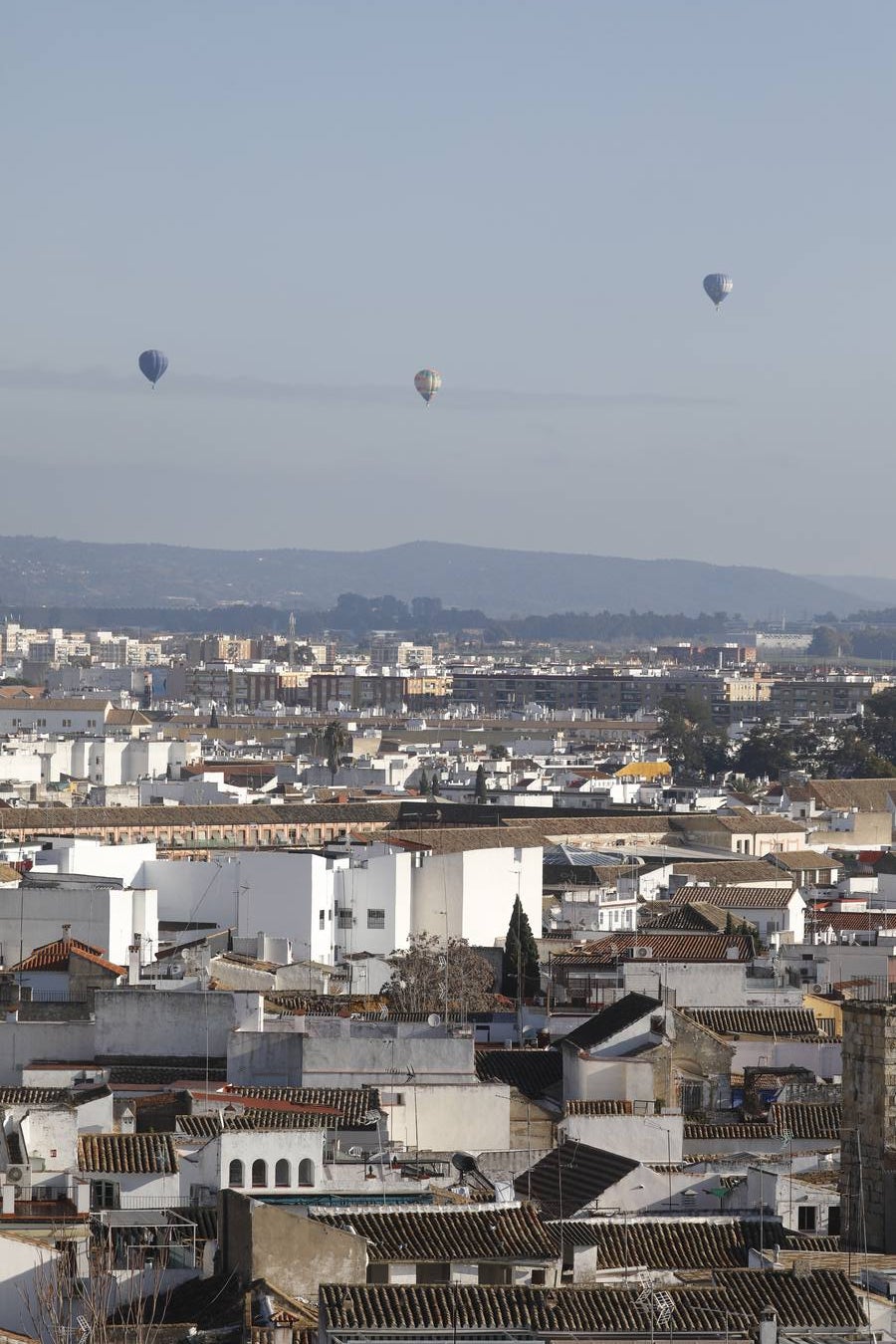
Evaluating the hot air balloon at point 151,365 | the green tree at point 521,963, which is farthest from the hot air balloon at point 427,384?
the green tree at point 521,963

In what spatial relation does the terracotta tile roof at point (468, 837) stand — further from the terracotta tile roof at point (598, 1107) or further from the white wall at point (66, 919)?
the terracotta tile roof at point (598, 1107)

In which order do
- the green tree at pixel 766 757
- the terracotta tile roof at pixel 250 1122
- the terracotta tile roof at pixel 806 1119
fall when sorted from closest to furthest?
the terracotta tile roof at pixel 250 1122
the terracotta tile roof at pixel 806 1119
the green tree at pixel 766 757

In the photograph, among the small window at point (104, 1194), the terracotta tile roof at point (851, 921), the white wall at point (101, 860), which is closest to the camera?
the small window at point (104, 1194)

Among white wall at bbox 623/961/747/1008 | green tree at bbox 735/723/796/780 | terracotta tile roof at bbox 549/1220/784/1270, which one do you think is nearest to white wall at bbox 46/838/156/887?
white wall at bbox 623/961/747/1008

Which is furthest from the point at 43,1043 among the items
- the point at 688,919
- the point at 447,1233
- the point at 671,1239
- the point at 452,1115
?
the point at 688,919

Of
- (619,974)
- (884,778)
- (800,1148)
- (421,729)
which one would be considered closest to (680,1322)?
(800,1148)

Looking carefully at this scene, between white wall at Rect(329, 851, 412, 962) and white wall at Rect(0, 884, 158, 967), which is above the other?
white wall at Rect(0, 884, 158, 967)

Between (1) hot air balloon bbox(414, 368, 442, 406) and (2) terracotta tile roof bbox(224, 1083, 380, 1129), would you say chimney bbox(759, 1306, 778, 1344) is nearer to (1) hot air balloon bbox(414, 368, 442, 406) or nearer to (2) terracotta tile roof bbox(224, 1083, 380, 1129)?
(2) terracotta tile roof bbox(224, 1083, 380, 1129)

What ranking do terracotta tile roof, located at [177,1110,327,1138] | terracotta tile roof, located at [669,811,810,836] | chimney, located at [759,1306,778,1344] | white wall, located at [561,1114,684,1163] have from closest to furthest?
chimney, located at [759,1306,778,1344] → terracotta tile roof, located at [177,1110,327,1138] → white wall, located at [561,1114,684,1163] → terracotta tile roof, located at [669,811,810,836]
